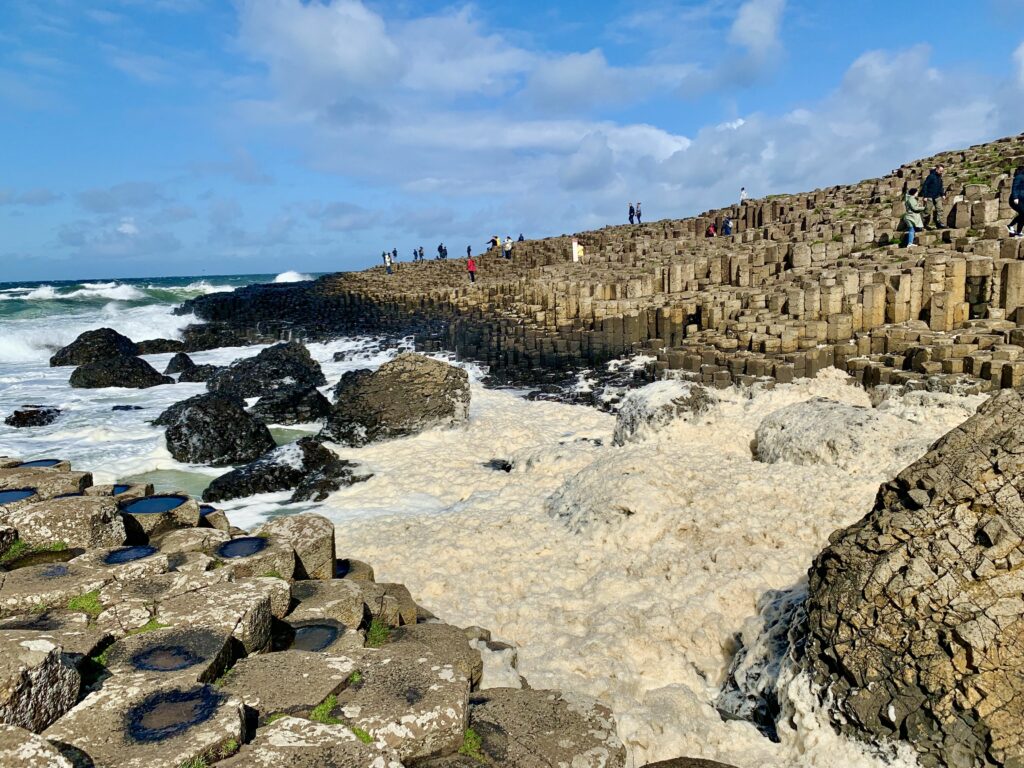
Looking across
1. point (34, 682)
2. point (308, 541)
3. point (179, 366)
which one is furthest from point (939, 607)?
point (179, 366)

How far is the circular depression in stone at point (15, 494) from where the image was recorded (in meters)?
7.10

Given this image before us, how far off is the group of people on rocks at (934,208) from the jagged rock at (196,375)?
21333mm

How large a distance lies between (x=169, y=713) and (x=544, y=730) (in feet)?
6.61

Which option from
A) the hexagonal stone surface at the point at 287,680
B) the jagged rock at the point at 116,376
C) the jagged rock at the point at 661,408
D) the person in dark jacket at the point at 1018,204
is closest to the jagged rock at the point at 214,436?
the jagged rock at the point at 661,408

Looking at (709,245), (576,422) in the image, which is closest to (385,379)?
(576,422)

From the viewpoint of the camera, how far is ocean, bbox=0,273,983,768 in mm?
4781

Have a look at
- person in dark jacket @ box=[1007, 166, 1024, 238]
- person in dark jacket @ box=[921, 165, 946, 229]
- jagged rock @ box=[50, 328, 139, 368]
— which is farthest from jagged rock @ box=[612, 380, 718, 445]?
jagged rock @ box=[50, 328, 139, 368]

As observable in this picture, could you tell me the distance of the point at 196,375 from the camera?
23016 mm

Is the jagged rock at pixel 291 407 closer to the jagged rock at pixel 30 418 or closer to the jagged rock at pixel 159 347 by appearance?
the jagged rock at pixel 30 418

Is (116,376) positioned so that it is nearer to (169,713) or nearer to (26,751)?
(169,713)

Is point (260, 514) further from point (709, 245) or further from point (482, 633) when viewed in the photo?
point (709, 245)

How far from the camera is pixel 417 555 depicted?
7574mm

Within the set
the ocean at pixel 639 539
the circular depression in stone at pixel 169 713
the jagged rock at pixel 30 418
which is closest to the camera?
the circular depression in stone at pixel 169 713

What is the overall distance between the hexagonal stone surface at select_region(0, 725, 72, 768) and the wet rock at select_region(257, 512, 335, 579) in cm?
330
